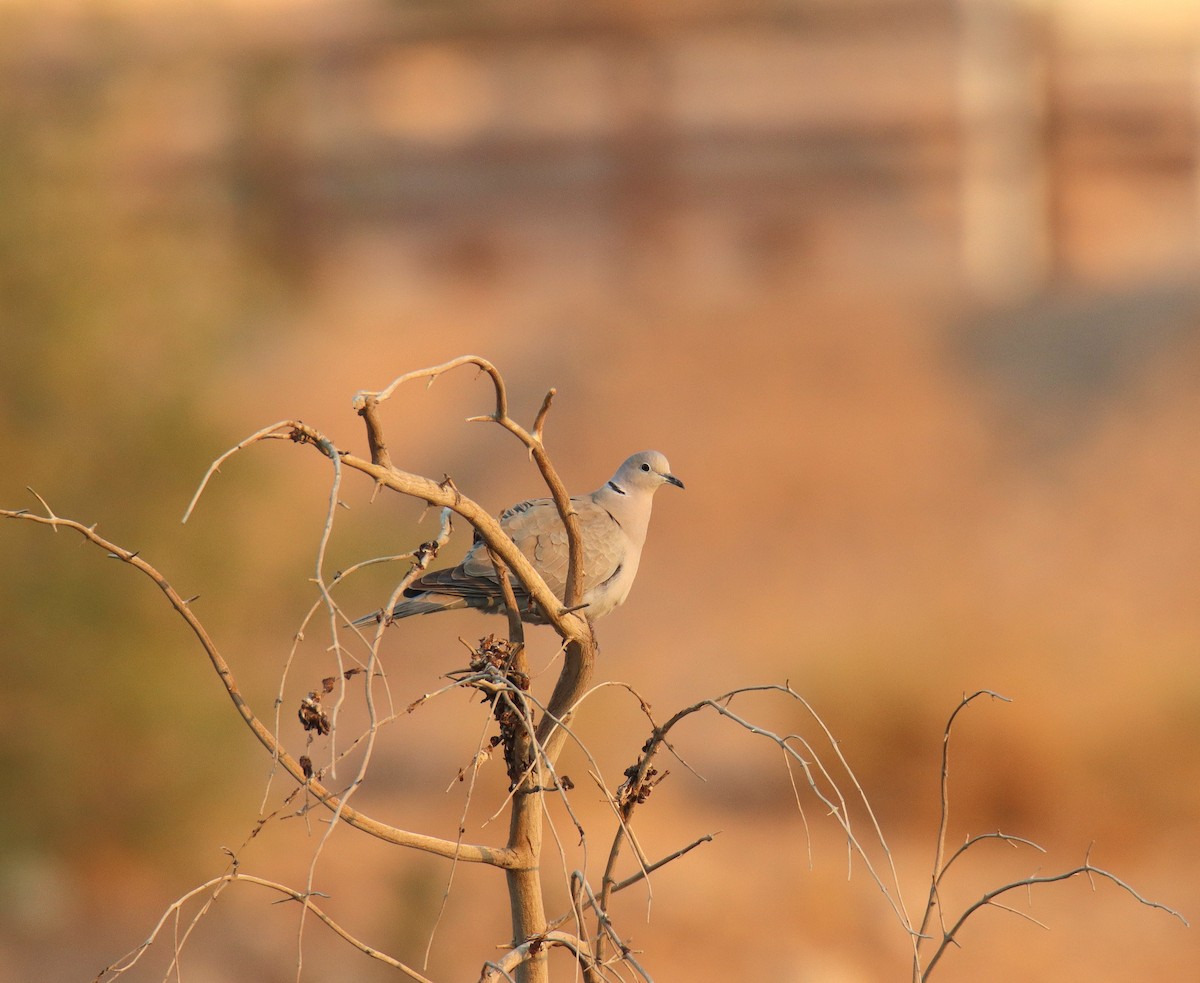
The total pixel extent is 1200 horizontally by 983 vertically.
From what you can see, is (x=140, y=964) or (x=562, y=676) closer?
(x=562, y=676)

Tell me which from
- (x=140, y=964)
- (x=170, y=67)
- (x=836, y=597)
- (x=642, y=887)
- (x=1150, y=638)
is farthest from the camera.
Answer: (x=836, y=597)

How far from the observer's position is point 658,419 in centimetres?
2019

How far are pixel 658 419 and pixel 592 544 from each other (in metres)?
16.7

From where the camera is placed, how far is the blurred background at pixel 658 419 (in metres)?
8.88

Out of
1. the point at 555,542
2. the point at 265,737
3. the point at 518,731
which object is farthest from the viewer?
the point at 555,542

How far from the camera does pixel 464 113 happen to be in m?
24.6

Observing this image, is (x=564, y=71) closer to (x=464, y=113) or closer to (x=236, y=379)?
(x=464, y=113)

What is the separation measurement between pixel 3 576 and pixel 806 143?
1741cm

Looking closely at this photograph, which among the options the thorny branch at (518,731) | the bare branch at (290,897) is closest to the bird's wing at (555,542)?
the thorny branch at (518,731)

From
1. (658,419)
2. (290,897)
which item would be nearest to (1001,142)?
(658,419)


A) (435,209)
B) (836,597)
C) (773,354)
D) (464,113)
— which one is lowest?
(836,597)

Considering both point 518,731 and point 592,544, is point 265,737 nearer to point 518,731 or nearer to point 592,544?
point 518,731

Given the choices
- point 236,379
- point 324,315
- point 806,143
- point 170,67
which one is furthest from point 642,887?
point 806,143

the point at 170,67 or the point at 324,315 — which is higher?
the point at 170,67
